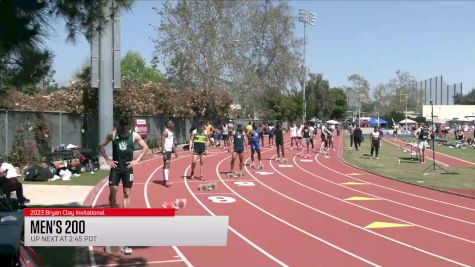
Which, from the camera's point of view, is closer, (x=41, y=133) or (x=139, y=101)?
(x=41, y=133)

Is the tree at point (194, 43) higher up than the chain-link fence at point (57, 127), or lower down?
higher up

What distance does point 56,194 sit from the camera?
1332 centimetres

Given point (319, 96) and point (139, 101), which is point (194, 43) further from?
point (319, 96)

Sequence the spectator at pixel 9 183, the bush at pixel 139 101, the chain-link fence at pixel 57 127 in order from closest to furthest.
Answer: the spectator at pixel 9 183, the chain-link fence at pixel 57 127, the bush at pixel 139 101

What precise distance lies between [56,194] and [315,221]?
6458mm

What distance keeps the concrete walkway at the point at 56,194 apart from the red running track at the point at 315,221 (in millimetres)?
364

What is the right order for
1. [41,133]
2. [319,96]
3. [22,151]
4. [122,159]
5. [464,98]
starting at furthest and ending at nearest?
1. [464,98]
2. [319,96]
3. [41,133]
4. [22,151]
5. [122,159]

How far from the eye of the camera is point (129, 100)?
2675 cm

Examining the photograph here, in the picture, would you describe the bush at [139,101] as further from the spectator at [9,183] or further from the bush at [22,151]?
the spectator at [9,183]

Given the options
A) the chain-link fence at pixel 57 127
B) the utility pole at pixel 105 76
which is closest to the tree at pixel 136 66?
the chain-link fence at pixel 57 127

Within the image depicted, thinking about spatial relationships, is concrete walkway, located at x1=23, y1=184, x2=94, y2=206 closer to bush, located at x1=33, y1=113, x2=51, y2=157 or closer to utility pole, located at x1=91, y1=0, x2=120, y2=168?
bush, located at x1=33, y1=113, x2=51, y2=157

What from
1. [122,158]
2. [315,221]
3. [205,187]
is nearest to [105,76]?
[205,187]

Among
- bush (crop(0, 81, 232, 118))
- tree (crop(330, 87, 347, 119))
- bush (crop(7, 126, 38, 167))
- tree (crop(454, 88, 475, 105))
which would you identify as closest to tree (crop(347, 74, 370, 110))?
tree (crop(330, 87, 347, 119))

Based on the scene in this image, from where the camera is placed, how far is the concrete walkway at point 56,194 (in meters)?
12.1
